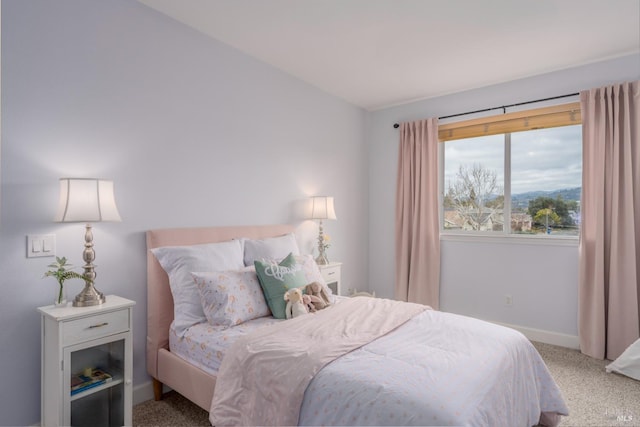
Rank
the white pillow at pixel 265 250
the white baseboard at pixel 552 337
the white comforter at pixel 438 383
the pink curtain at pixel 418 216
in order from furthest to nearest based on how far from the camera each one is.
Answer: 1. the pink curtain at pixel 418 216
2. the white baseboard at pixel 552 337
3. the white pillow at pixel 265 250
4. the white comforter at pixel 438 383

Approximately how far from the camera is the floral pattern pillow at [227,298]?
2.20 meters

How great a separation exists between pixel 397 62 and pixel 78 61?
7.95 feet

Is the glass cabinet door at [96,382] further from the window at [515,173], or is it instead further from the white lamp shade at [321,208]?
the window at [515,173]

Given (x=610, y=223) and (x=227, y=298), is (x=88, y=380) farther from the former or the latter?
(x=610, y=223)

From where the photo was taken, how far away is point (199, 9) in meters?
2.46

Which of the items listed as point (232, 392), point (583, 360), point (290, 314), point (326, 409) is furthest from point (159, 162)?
point (583, 360)

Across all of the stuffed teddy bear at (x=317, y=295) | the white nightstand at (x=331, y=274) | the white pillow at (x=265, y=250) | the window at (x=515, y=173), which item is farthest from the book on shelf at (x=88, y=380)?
the window at (x=515, y=173)

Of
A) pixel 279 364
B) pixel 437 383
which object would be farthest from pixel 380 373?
pixel 279 364

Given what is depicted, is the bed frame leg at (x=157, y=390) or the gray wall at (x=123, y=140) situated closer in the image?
the gray wall at (x=123, y=140)

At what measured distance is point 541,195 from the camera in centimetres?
369

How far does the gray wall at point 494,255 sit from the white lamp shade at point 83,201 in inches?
129

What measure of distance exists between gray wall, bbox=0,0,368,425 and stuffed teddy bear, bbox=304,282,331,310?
0.95 meters

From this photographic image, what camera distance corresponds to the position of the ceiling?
95.0 inches

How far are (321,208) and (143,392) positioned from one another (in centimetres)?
209
